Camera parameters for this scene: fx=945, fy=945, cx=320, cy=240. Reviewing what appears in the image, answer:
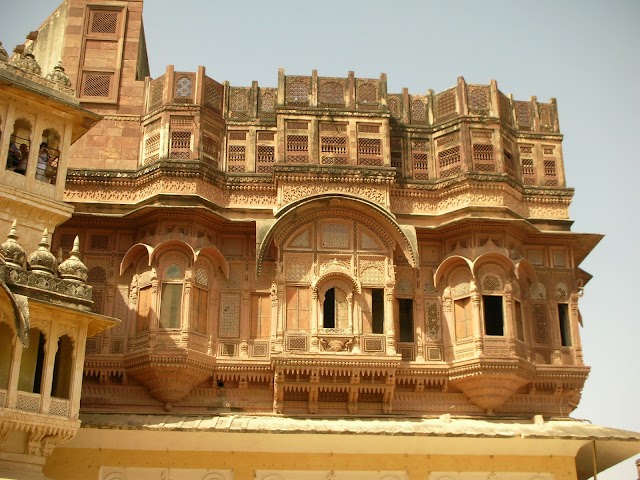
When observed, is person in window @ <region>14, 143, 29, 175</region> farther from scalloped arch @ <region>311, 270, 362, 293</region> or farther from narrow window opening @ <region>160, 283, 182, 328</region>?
scalloped arch @ <region>311, 270, 362, 293</region>

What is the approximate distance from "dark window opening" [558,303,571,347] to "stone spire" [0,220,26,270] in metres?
11.4

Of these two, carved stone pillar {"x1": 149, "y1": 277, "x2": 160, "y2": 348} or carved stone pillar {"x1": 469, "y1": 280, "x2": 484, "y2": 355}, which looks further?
carved stone pillar {"x1": 469, "y1": 280, "x2": 484, "y2": 355}

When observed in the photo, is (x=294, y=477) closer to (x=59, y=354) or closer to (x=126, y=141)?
(x=59, y=354)

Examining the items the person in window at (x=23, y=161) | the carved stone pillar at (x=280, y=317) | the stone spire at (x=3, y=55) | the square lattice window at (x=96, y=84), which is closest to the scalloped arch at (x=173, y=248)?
the carved stone pillar at (x=280, y=317)

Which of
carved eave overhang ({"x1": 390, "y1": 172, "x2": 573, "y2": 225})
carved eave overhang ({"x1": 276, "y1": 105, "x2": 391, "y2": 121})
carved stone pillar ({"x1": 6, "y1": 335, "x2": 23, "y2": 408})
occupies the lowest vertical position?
carved stone pillar ({"x1": 6, "y1": 335, "x2": 23, "y2": 408})

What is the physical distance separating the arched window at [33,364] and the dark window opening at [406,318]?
7.60 metres

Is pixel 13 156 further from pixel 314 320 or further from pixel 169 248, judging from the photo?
pixel 314 320

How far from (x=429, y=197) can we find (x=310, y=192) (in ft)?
9.02

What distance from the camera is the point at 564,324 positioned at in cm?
2072

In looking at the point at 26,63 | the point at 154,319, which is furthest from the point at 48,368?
the point at 26,63

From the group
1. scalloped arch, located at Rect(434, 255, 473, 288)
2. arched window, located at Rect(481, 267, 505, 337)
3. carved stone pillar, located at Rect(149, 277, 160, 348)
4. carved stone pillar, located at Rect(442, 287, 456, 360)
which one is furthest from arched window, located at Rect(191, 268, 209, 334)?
arched window, located at Rect(481, 267, 505, 337)

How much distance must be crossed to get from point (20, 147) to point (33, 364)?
4.12m

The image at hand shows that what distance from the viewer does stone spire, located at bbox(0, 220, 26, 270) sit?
1564cm

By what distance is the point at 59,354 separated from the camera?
16.6 m
